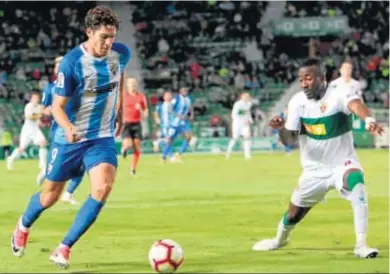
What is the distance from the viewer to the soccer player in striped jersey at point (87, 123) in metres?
9.25

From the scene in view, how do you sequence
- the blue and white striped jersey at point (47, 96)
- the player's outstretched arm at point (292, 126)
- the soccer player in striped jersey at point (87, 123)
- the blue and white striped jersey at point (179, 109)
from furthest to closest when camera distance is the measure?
the blue and white striped jersey at point (179, 109) → the blue and white striped jersey at point (47, 96) → the player's outstretched arm at point (292, 126) → the soccer player in striped jersey at point (87, 123)

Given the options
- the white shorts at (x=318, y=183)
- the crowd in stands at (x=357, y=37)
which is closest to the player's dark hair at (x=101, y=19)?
the white shorts at (x=318, y=183)

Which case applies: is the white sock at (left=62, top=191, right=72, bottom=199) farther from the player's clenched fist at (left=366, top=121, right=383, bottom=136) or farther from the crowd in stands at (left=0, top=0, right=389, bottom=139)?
the crowd in stands at (left=0, top=0, right=389, bottom=139)

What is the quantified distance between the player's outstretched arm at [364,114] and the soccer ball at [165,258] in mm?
2135

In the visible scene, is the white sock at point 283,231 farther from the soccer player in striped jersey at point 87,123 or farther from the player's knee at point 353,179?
the soccer player in striped jersey at point 87,123

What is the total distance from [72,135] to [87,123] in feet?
1.70

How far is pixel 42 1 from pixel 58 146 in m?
35.1

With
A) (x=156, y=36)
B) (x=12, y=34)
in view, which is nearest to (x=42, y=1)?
(x=12, y=34)

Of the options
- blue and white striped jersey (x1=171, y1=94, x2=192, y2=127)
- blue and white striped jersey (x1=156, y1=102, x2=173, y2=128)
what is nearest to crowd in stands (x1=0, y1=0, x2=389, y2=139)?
blue and white striped jersey (x1=156, y1=102, x2=173, y2=128)

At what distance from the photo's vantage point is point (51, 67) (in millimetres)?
41719

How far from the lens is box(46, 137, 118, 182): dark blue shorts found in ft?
31.3

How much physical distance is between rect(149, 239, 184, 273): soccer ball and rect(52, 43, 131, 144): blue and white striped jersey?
1376 millimetres

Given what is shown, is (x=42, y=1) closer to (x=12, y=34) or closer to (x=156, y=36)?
(x=12, y=34)

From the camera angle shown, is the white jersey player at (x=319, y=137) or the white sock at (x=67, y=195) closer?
the white jersey player at (x=319, y=137)
